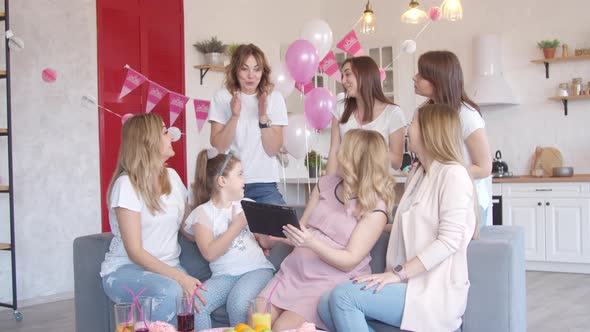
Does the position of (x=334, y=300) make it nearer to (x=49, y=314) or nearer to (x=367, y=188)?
(x=367, y=188)

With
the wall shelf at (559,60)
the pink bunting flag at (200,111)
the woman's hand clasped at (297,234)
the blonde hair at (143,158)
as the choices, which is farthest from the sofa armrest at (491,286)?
the wall shelf at (559,60)

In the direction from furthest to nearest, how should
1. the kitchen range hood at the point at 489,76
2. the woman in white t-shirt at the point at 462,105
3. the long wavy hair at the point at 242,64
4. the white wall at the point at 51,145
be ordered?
the kitchen range hood at the point at 489,76 → the white wall at the point at 51,145 → the long wavy hair at the point at 242,64 → the woman in white t-shirt at the point at 462,105

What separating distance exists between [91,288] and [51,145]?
2.31m

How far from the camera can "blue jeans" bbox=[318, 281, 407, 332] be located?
2.29 meters

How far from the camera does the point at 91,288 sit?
2.91 metres

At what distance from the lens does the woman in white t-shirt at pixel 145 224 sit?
2.60 m

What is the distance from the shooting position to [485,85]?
21.3 feet

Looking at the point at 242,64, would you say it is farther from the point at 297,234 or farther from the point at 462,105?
the point at 297,234

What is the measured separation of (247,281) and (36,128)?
2.80 metres

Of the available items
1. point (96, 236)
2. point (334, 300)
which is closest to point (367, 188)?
point (334, 300)

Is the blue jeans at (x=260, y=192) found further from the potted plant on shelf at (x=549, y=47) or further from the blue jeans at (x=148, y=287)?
the potted plant on shelf at (x=549, y=47)

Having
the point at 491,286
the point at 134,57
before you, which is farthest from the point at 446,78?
the point at 134,57

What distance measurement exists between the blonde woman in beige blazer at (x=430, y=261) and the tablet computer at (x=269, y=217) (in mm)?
304

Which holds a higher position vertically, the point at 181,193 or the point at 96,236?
the point at 181,193
